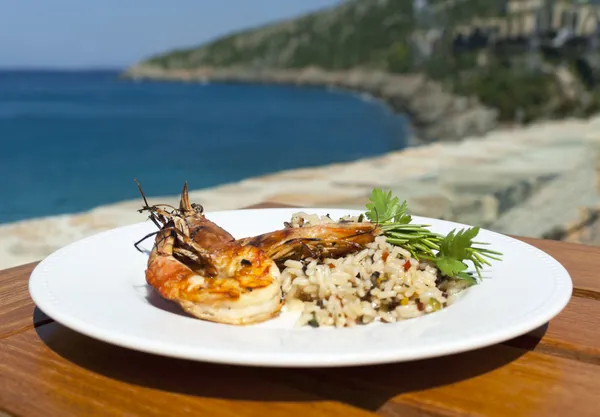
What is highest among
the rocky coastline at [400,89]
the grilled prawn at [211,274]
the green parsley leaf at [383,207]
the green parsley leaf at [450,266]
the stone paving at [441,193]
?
the grilled prawn at [211,274]

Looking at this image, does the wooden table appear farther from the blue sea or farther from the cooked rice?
the blue sea

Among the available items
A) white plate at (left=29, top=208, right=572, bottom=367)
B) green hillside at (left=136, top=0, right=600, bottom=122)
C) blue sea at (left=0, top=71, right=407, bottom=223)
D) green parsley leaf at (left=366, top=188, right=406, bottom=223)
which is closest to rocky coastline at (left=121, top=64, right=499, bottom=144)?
green hillside at (left=136, top=0, right=600, bottom=122)

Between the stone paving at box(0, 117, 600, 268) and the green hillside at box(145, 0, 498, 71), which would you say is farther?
the green hillside at box(145, 0, 498, 71)

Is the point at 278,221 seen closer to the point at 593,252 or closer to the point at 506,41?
the point at 593,252

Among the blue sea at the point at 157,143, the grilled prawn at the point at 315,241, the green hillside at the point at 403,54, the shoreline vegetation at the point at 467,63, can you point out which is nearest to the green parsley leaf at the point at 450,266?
the grilled prawn at the point at 315,241

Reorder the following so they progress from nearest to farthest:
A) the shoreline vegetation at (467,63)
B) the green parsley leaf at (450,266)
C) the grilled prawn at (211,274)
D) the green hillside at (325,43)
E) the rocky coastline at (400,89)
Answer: the grilled prawn at (211,274), the green parsley leaf at (450,266), the shoreline vegetation at (467,63), the rocky coastline at (400,89), the green hillside at (325,43)

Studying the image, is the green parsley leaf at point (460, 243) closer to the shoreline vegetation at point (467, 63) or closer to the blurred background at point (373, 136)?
the blurred background at point (373, 136)

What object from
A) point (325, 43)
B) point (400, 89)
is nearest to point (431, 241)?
point (400, 89)

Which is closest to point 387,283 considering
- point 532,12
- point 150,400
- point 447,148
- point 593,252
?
point 150,400
